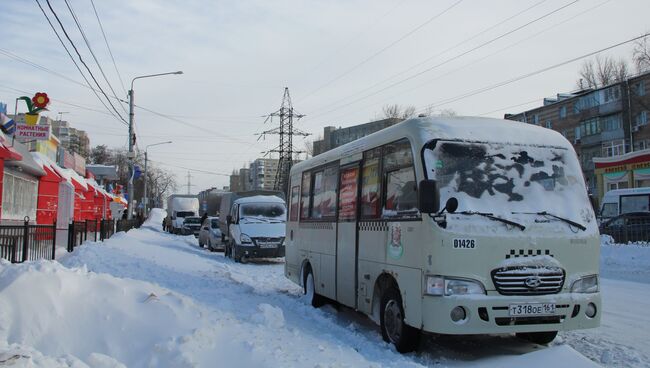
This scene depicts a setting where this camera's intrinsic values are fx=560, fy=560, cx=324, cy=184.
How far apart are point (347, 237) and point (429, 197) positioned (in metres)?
3.09

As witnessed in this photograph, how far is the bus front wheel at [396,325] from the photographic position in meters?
6.89

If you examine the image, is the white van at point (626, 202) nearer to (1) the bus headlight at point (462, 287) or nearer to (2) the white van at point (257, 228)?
(2) the white van at point (257, 228)

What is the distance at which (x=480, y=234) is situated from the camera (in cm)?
634

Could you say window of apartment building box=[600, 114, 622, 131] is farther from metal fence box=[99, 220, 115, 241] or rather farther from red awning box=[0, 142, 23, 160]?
red awning box=[0, 142, 23, 160]

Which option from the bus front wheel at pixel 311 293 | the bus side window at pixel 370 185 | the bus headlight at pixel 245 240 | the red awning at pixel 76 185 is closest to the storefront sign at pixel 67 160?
the red awning at pixel 76 185

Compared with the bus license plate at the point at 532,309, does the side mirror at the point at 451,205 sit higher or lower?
higher

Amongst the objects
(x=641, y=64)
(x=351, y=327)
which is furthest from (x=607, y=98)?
(x=351, y=327)

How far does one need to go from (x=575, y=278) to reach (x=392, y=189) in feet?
8.23

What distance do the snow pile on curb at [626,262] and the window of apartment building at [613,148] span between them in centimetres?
3708

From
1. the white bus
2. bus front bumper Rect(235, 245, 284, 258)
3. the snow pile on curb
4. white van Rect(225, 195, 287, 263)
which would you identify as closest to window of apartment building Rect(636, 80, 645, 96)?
the snow pile on curb

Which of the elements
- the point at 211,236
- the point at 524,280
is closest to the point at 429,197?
the point at 524,280

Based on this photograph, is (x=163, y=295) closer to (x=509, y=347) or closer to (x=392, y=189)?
(x=392, y=189)

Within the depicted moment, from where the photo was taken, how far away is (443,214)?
6383 mm

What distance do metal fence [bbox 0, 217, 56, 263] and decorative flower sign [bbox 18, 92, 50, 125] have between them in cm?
930
